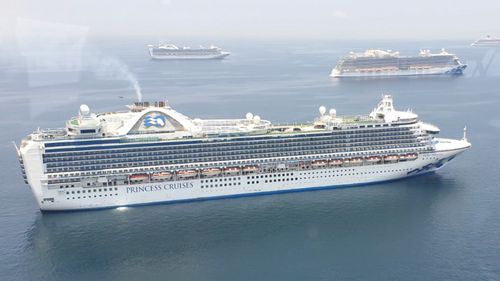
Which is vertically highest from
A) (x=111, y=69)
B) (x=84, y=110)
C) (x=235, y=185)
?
(x=111, y=69)

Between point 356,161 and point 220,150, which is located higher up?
point 220,150

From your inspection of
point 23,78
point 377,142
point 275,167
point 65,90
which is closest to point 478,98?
point 377,142

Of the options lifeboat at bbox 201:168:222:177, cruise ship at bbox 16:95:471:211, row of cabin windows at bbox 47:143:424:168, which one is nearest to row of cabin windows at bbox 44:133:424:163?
cruise ship at bbox 16:95:471:211

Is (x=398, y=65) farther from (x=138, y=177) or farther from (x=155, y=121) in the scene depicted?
(x=138, y=177)

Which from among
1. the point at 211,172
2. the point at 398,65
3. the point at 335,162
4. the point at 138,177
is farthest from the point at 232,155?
the point at 398,65

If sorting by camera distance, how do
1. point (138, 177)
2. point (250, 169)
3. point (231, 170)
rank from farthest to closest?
point (250, 169) < point (231, 170) < point (138, 177)

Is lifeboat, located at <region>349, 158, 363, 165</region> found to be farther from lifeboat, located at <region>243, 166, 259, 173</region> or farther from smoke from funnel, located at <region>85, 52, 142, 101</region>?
smoke from funnel, located at <region>85, 52, 142, 101</region>

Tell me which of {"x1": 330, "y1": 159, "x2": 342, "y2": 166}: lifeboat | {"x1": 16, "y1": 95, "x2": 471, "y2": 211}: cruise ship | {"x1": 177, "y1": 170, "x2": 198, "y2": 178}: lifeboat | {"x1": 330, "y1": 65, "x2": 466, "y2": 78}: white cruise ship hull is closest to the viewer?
{"x1": 16, "y1": 95, "x2": 471, "y2": 211}: cruise ship
